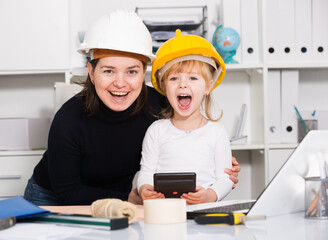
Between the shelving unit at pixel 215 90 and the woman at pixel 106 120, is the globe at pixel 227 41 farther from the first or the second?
the woman at pixel 106 120

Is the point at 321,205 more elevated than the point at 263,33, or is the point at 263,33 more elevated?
the point at 263,33

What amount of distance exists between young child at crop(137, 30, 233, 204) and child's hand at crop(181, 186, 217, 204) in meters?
0.10

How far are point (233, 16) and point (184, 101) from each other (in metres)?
1.19

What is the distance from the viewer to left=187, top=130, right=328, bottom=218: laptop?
908 mm

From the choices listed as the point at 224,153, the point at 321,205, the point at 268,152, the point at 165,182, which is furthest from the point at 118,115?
the point at 268,152

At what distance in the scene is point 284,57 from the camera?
8.87ft

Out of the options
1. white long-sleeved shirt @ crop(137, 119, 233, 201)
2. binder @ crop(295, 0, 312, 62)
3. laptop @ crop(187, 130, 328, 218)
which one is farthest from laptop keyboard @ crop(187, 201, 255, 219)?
binder @ crop(295, 0, 312, 62)

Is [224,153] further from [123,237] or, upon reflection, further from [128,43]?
[123,237]

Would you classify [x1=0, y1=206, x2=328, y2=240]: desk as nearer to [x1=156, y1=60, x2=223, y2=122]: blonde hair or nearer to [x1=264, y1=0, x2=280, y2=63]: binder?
[x1=156, y1=60, x2=223, y2=122]: blonde hair

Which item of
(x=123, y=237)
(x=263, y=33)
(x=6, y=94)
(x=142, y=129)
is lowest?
(x=123, y=237)

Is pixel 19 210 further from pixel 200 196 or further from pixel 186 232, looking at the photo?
pixel 200 196

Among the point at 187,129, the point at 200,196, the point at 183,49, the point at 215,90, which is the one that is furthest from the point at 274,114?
the point at 200,196

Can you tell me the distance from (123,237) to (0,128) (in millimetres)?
2108

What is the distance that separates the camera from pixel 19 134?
2672mm
